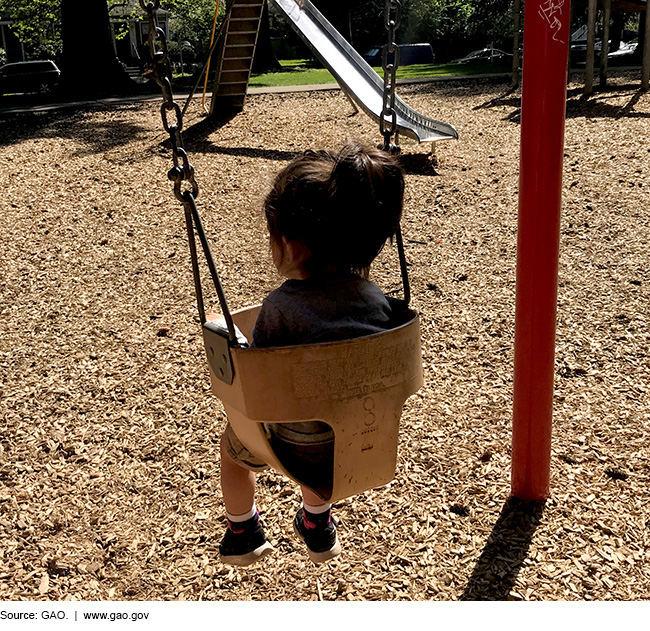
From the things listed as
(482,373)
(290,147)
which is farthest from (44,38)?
(482,373)

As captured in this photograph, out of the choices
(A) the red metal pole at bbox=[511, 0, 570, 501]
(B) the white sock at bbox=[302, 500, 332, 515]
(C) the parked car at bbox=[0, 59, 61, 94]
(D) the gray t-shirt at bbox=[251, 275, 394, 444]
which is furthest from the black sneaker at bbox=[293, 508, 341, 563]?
(C) the parked car at bbox=[0, 59, 61, 94]

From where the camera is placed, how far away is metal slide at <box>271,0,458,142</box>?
8.27 metres

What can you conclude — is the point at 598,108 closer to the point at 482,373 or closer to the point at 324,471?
the point at 482,373

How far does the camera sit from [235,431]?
7.15 ft

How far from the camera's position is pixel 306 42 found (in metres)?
9.65

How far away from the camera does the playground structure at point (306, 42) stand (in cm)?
937

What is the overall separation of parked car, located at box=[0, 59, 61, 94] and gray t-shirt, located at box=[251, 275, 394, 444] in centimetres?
2277

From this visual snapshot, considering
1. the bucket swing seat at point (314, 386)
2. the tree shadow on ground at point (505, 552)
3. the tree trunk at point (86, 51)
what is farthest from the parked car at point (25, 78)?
the bucket swing seat at point (314, 386)

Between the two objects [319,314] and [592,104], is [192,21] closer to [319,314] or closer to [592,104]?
[592,104]

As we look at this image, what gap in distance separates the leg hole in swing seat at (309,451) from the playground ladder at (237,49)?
862 centimetres

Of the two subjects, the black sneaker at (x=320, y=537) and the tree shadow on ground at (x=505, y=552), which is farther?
the tree shadow on ground at (x=505, y=552)

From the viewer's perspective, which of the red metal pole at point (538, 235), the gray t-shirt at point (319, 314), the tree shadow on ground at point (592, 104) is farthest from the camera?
the tree shadow on ground at point (592, 104)

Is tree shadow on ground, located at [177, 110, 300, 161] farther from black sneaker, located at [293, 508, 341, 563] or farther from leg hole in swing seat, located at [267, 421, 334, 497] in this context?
leg hole in swing seat, located at [267, 421, 334, 497]

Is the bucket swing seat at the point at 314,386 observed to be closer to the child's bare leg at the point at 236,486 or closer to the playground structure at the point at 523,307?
the playground structure at the point at 523,307
